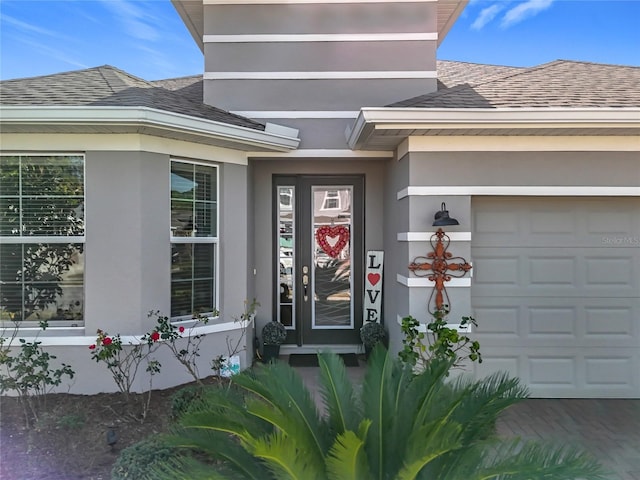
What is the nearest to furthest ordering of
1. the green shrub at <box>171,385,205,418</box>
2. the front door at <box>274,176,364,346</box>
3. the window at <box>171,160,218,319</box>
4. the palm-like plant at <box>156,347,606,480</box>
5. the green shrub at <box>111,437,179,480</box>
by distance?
the palm-like plant at <box>156,347,606,480</box>
the green shrub at <box>111,437,179,480</box>
the green shrub at <box>171,385,205,418</box>
the window at <box>171,160,218,319</box>
the front door at <box>274,176,364,346</box>

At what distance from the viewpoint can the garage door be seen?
16.4 ft

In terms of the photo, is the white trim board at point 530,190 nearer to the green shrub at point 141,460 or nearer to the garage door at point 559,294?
the garage door at point 559,294

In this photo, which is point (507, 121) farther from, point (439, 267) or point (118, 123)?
point (118, 123)

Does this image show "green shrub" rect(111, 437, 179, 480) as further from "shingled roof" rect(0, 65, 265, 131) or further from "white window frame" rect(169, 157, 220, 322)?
"shingled roof" rect(0, 65, 265, 131)

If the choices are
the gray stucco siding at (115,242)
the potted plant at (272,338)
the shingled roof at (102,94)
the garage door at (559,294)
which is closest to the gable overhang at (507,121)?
Result: the garage door at (559,294)

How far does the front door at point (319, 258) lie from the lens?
22.2 ft

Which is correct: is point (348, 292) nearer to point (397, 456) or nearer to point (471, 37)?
point (397, 456)

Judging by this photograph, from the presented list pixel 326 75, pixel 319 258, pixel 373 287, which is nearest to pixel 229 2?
pixel 326 75

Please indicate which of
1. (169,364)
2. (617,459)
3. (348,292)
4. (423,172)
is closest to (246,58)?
(423,172)

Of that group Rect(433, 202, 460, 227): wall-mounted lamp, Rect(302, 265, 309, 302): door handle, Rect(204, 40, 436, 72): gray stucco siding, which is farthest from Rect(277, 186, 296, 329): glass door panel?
Rect(433, 202, 460, 227): wall-mounted lamp

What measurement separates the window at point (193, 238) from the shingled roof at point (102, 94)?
71 centimetres

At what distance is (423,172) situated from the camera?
480 cm

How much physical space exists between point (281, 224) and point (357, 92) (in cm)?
224

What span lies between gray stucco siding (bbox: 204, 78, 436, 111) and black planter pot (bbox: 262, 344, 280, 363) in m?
3.42
